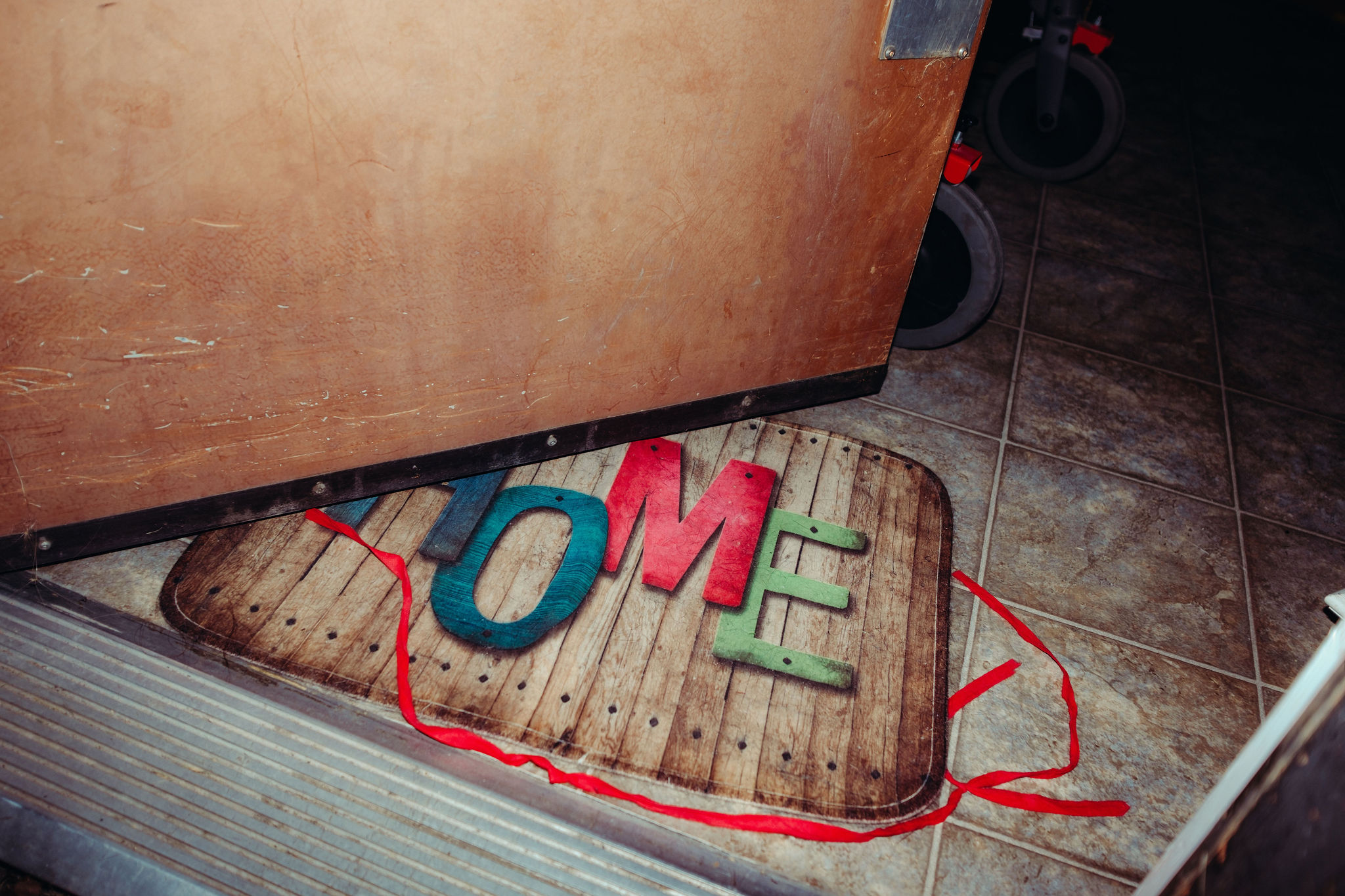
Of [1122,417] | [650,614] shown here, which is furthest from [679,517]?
[1122,417]

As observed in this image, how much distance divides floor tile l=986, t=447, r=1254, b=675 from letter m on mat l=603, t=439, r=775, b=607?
73 centimetres

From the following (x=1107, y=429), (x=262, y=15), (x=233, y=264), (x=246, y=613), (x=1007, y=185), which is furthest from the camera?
(x=1007, y=185)

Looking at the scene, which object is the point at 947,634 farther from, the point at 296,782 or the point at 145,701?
the point at 145,701

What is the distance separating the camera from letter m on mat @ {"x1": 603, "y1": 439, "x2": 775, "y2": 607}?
7.35 feet

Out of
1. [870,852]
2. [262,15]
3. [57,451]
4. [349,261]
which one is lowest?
[870,852]

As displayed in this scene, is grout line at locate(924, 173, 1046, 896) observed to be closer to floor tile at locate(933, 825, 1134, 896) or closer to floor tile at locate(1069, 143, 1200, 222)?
floor tile at locate(933, 825, 1134, 896)

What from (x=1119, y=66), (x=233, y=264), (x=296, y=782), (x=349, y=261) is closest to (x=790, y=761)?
(x=296, y=782)

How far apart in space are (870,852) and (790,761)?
246mm

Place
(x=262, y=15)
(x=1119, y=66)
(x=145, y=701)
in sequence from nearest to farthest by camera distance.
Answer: (x=262, y=15), (x=145, y=701), (x=1119, y=66)

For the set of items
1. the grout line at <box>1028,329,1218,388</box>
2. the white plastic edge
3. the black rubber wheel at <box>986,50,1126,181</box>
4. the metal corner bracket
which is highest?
the metal corner bracket

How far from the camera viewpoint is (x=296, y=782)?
5.70 ft

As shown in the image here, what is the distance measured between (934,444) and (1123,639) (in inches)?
31.9

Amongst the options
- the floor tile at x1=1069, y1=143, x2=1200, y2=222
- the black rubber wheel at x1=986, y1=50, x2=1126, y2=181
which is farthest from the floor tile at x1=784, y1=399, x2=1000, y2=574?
the floor tile at x1=1069, y1=143, x2=1200, y2=222

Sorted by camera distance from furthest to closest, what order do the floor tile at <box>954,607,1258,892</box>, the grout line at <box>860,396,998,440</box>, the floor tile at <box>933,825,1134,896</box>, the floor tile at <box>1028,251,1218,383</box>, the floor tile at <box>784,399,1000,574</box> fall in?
1. the floor tile at <box>1028,251,1218,383</box>
2. the grout line at <box>860,396,998,440</box>
3. the floor tile at <box>784,399,1000,574</box>
4. the floor tile at <box>954,607,1258,892</box>
5. the floor tile at <box>933,825,1134,896</box>
